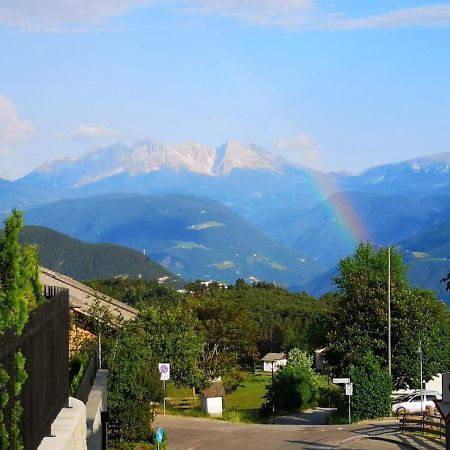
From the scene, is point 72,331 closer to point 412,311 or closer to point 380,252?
point 412,311

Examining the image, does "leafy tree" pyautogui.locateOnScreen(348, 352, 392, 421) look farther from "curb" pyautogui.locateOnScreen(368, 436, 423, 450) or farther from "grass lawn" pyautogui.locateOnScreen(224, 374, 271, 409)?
"grass lawn" pyautogui.locateOnScreen(224, 374, 271, 409)

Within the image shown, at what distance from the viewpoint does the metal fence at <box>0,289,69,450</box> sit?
384 inches

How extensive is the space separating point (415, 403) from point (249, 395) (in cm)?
3629

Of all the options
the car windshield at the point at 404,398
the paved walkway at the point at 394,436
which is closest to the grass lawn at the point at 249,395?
the car windshield at the point at 404,398

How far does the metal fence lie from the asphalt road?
1813cm

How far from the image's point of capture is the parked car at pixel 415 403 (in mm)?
Answer: 47400

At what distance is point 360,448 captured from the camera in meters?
32.1

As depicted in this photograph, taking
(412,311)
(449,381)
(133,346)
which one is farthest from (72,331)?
(449,381)

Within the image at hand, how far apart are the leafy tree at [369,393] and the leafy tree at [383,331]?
727cm

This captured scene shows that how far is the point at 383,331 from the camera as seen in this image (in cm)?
5550

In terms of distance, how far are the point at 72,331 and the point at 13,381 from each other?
34.0 metres

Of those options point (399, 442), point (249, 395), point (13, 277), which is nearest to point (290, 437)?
point (399, 442)

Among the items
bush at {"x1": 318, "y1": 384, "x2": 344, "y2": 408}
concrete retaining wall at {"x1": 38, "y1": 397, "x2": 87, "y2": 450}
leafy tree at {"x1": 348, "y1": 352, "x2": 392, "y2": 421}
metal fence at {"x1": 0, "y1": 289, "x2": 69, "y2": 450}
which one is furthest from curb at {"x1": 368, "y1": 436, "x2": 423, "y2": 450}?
bush at {"x1": 318, "y1": 384, "x2": 344, "y2": 408}

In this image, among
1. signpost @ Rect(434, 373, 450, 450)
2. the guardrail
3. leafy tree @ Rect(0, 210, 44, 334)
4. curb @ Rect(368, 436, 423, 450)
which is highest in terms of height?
leafy tree @ Rect(0, 210, 44, 334)
